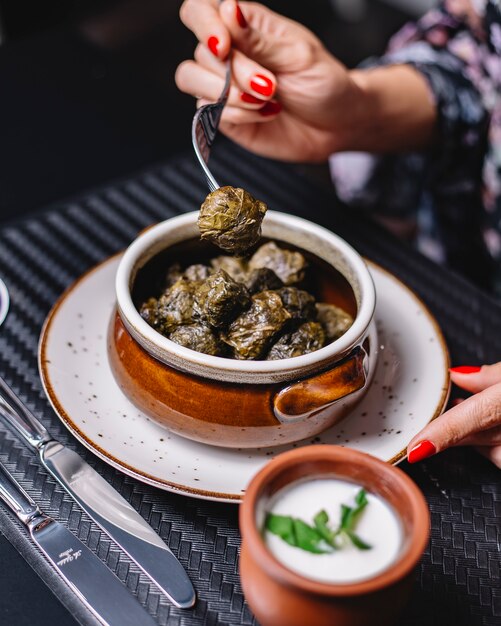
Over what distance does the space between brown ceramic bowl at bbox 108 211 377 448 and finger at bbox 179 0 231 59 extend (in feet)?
1.64

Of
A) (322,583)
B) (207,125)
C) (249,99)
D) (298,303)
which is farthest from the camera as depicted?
(249,99)

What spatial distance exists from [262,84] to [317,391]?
25.6 inches

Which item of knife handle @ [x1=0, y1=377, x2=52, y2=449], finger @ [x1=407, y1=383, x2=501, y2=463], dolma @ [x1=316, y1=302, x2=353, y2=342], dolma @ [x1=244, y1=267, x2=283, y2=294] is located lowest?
finger @ [x1=407, y1=383, x2=501, y2=463]

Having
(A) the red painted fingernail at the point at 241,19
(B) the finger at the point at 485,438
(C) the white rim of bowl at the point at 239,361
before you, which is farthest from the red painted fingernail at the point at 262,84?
(B) the finger at the point at 485,438

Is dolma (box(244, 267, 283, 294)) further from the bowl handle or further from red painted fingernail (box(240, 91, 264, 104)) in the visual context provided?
red painted fingernail (box(240, 91, 264, 104))

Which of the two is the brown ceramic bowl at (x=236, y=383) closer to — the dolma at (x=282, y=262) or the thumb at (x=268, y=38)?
the dolma at (x=282, y=262)

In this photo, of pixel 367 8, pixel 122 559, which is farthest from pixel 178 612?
pixel 367 8

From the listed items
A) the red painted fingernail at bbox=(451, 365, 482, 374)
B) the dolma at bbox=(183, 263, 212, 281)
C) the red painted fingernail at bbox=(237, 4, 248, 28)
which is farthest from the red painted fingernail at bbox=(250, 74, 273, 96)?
the red painted fingernail at bbox=(451, 365, 482, 374)

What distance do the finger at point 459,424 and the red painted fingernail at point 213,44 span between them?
78 centimetres

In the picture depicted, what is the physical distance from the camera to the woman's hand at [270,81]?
1.39 meters

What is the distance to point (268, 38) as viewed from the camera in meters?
1.45

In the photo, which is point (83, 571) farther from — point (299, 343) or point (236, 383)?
point (299, 343)

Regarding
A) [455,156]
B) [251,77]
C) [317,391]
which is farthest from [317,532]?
[455,156]

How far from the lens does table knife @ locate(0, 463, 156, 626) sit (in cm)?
88
